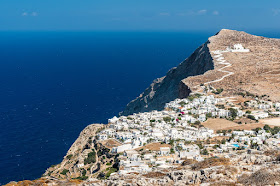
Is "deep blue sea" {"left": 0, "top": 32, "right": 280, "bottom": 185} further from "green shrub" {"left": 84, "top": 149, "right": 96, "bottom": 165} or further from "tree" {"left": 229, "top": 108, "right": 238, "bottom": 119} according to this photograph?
"tree" {"left": 229, "top": 108, "right": 238, "bottom": 119}

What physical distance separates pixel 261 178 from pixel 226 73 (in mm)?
64488

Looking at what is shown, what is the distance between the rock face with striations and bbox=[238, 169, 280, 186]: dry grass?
49458 millimetres

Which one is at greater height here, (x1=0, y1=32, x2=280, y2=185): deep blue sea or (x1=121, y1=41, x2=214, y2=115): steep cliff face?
(x1=121, y1=41, x2=214, y2=115): steep cliff face

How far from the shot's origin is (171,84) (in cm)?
9800

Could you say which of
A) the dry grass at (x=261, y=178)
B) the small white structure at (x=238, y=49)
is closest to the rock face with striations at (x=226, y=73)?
the small white structure at (x=238, y=49)

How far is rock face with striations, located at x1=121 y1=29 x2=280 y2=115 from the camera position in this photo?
70.9m

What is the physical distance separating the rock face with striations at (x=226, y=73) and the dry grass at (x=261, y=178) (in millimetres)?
49458

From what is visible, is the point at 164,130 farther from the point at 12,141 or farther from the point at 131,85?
the point at 131,85

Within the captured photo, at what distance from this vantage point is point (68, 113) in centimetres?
9738

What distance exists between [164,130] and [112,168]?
41.3 feet

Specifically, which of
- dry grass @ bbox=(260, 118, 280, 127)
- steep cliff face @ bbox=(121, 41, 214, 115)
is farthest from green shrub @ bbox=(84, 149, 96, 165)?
steep cliff face @ bbox=(121, 41, 214, 115)

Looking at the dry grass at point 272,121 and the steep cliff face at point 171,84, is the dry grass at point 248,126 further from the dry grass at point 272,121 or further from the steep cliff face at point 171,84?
the steep cliff face at point 171,84

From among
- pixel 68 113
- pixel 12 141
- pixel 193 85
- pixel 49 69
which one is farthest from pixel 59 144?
pixel 49 69

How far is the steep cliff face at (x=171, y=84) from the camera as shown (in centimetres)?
8922
